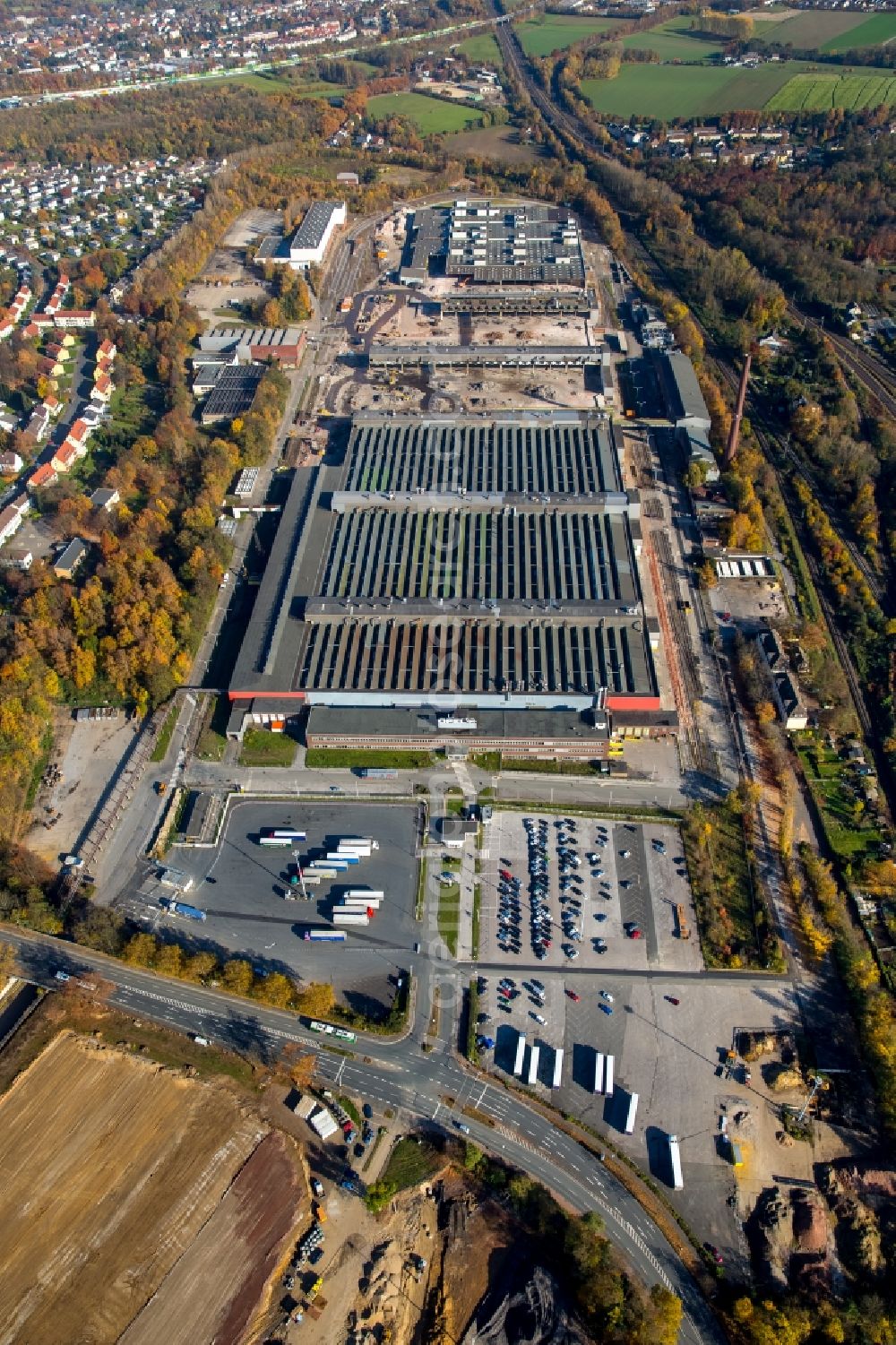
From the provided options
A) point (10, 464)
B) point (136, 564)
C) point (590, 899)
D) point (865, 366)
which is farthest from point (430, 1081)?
point (865, 366)

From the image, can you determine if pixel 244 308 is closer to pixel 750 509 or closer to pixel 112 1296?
pixel 750 509

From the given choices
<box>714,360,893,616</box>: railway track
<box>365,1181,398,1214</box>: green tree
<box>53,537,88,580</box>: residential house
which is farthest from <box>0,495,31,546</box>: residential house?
<box>714,360,893,616</box>: railway track

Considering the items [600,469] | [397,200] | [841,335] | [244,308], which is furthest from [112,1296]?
[397,200]

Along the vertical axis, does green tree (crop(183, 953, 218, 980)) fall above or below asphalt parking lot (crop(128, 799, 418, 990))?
below

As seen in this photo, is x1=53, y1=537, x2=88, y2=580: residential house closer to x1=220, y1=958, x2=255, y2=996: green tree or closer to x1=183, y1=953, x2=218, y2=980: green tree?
x1=183, y1=953, x2=218, y2=980: green tree

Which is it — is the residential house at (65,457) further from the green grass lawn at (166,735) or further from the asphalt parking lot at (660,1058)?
the asphalt parking lot at (660,1058)

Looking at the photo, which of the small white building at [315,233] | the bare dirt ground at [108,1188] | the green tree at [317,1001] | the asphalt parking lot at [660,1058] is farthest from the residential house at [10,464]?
the asphalt parking lot at [660,1058]
